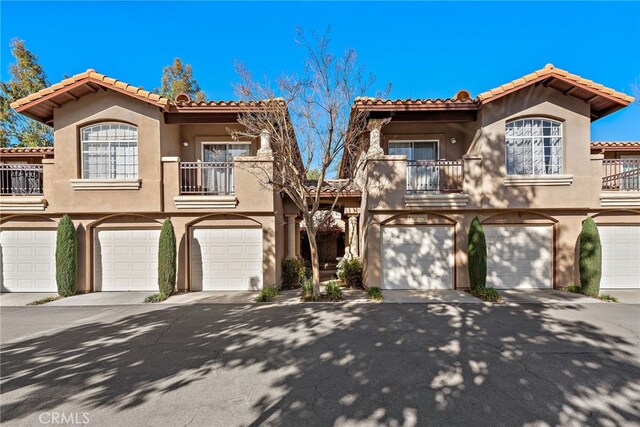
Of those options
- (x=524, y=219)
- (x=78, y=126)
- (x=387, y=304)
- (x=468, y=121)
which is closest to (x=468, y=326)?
(x=387, y=304)

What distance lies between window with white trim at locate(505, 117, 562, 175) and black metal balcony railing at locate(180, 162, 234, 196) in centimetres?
1025

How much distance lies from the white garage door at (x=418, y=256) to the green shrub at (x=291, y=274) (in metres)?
3.24

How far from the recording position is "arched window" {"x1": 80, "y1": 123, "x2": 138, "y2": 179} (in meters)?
9.69

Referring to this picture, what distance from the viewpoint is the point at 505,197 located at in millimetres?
9422

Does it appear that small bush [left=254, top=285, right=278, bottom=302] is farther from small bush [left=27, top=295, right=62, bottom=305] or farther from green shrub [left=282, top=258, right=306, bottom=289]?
small bush [left=27, top=295, right=62, bottom=305]

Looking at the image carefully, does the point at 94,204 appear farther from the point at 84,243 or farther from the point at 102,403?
the point at 102,403

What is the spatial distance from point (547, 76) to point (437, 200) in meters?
5.51

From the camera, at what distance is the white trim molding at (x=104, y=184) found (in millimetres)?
9312

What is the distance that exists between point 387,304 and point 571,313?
4.77m

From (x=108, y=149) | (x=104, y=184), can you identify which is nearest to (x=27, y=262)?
(x=104, y=184)

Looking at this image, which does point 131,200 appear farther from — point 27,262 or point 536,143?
point 536,143

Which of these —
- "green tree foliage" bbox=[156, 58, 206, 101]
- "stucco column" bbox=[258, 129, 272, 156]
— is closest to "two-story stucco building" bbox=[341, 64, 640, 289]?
"stucco column" bbox=[258, 129, 272, 156]

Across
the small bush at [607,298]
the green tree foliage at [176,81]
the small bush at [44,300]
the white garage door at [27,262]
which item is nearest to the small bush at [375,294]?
the small bush at [607,298]

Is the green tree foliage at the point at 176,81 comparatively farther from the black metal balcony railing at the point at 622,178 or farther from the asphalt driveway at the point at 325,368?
the black metal balcony railing at the point at 622,178
